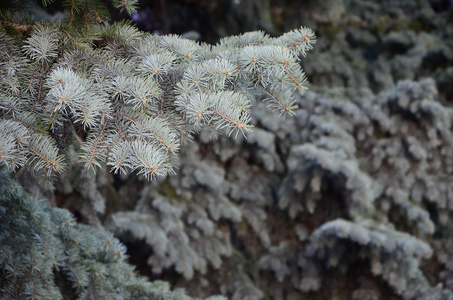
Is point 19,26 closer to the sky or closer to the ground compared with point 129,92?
closer to the sky

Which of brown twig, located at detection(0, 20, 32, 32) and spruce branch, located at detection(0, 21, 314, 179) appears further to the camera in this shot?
brown twig, located at detection(0, 20, 32, 32)

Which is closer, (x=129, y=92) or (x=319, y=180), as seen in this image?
(x=129, y=92)

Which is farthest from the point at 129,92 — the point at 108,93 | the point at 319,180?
the point at 319,180

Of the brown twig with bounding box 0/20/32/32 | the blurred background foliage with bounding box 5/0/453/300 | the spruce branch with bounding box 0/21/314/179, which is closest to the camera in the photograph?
the spruce branch with bounding box 0/21/314/179

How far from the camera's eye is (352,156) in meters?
2.85

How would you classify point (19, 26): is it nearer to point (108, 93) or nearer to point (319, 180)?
point (108, 93)

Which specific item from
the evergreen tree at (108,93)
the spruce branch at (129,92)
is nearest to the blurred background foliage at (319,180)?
the evergreen tree at (108,93)

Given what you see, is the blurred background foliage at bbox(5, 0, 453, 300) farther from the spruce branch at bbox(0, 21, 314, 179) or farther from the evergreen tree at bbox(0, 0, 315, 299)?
the spruce branch at bbox(0, 21, 314, 179)

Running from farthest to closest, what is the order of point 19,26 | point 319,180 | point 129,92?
point 319,180, point 19,26, point 129,92

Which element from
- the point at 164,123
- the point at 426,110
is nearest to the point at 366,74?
the point at 426,110

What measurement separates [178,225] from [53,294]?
1208 millimetres

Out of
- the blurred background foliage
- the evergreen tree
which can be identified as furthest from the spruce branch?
the blurred background foliage

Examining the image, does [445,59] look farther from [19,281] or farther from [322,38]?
[19,281]

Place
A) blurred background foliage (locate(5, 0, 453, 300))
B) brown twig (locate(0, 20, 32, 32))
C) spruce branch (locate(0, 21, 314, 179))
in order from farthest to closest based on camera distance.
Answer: blurred background foliage (locate(5, 0, 453, 300))
brown twig (locate(0, 20, 32, 32))
spruce branch (locate(0, 21, 314, 179))
